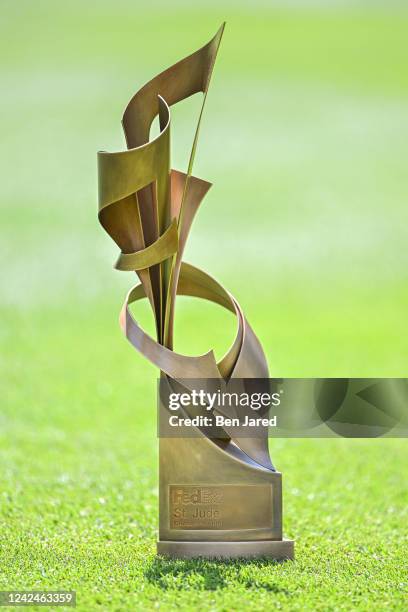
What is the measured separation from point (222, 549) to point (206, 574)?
0.27 meters

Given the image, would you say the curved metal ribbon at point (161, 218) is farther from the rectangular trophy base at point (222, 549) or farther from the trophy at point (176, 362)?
the rectangular trophy base at point (222, 549)

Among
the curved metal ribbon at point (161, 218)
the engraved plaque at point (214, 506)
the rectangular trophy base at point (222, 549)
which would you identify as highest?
the curved metal ribbon at point (161, 218)

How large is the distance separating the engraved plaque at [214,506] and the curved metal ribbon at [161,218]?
0.87ft

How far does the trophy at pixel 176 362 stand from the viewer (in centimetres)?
536

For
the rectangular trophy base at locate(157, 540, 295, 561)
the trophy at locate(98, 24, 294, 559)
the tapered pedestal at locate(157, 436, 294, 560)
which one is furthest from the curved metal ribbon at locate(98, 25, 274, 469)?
the rectangular trophy base at locate(157, 540, 295, 561)

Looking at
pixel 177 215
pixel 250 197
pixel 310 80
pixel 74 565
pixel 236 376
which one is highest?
pixel 310 80

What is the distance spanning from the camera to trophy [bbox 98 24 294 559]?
5.36m

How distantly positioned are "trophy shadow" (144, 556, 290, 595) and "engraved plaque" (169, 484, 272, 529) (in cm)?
20

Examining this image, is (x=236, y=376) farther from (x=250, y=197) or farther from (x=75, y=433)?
(x=250, y=197)

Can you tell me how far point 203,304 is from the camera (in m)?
15.5

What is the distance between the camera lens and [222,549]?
5.40 m

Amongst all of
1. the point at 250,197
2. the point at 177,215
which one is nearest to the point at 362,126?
the point at 250,197

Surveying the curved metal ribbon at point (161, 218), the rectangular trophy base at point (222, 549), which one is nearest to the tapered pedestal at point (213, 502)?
the rectangular trophy base at point (222, 549)

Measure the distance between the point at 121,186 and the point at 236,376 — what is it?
132 centimetres
